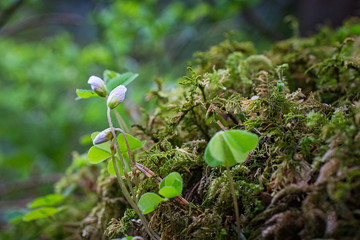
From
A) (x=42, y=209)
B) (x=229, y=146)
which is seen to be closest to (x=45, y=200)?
(x=42, y=209)

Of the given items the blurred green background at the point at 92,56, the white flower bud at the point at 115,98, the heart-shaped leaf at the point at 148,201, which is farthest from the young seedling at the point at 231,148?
the blurred green background at the point at 92,56

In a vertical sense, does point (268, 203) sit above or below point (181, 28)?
below

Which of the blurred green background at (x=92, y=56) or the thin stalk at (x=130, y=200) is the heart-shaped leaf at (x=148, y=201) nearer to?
the thin stalk at (x=130, y=200)

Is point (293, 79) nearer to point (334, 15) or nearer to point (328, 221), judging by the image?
point (328, 221)

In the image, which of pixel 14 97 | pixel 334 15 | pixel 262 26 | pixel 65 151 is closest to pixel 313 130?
pixel 334 15

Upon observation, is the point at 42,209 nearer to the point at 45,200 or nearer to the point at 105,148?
the point at 45,200

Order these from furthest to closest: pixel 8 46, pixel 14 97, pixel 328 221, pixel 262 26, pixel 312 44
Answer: pixel 8 46, pixel 14 97, pixel 262 26, pixel 312 44, pixel 328 221

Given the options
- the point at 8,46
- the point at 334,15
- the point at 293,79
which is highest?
the point at 8,46

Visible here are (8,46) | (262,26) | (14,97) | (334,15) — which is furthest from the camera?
(8,46)
